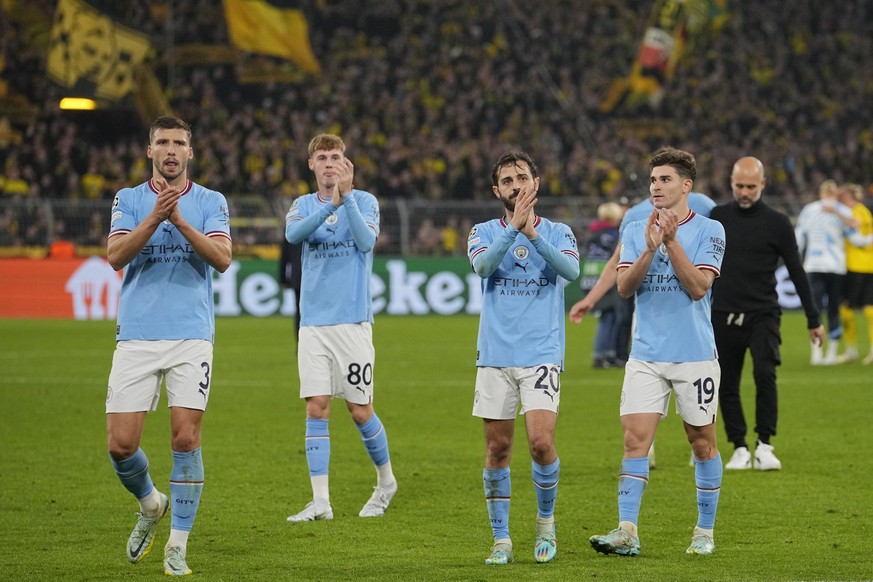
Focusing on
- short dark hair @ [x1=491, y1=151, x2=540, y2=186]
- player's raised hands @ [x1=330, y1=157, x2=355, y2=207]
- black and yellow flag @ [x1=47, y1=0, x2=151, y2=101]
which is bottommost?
player's raised hands @ [x1=330, y1=157, x2=355, y2=207]

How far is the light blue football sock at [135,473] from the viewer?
649 centimetres

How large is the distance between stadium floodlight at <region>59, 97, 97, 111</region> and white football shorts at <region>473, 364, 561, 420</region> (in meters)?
23.9

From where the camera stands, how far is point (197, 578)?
6.24 metres

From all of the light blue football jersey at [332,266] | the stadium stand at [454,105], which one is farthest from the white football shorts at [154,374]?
the stadium stand at [454,105]

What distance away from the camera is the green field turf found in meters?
6.55

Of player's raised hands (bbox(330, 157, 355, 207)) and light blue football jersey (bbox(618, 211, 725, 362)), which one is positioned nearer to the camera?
light blue football jersey (bbox(618, 211, 725, 362))

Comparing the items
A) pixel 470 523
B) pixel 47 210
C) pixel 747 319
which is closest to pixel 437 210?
pixel 47 210

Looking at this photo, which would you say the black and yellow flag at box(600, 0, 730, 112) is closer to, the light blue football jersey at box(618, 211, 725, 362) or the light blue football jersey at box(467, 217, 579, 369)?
the light blue football jersey at box(618, 211, 725, 362)

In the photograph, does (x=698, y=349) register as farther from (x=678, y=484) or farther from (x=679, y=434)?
(x=679, y=434)

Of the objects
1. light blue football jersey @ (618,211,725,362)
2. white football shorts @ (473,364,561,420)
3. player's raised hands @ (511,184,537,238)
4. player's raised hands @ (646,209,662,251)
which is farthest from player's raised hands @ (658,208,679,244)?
white football shorts @ (473,364,561,420)

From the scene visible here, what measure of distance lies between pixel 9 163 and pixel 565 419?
62.3ft

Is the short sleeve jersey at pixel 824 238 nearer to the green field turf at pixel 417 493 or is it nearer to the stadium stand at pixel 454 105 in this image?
the green field turf at pixel 417 493

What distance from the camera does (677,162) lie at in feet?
21.7

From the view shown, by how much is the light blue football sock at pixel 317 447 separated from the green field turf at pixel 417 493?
324mm
